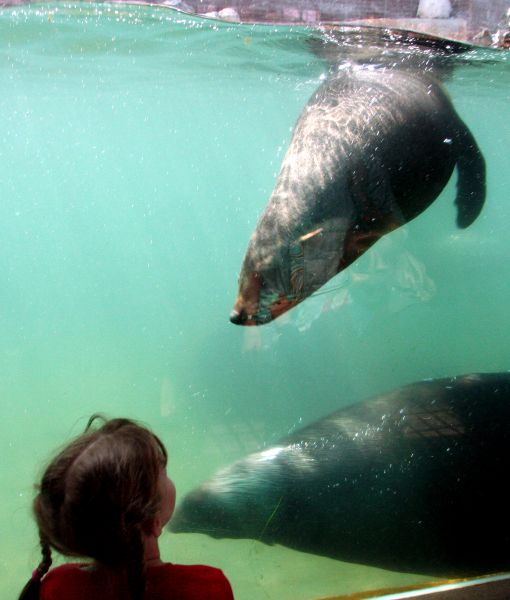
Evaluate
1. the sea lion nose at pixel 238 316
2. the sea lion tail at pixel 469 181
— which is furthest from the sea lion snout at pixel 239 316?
the sea lion tail at pixel 469 181

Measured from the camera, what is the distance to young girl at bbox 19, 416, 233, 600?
1240 mm

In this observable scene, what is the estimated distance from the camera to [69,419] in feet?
39.4

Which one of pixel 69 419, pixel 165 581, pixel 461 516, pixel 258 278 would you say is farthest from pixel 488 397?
pixel 69 419

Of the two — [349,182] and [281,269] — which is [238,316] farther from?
[349,182]

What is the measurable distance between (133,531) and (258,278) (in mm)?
1948

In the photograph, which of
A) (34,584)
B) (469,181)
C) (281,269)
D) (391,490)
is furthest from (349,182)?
(34,584)

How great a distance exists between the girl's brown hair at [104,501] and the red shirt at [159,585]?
2.5 inches

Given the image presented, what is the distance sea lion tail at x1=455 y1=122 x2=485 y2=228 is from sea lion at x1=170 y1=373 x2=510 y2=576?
138 cm

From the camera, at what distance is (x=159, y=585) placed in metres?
1.33

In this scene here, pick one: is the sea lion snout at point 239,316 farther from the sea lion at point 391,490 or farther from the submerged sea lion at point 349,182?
the sea lion at point 391,490

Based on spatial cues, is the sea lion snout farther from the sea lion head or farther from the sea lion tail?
the sea lion tail

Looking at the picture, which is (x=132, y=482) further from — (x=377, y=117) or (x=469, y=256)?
(x=469, y=256)

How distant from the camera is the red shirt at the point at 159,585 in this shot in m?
1.32

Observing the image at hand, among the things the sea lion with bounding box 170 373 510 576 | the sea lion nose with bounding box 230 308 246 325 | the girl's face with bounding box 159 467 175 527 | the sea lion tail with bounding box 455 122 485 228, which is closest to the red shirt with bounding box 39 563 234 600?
the girl's face with bounding box 159 467 175 527
